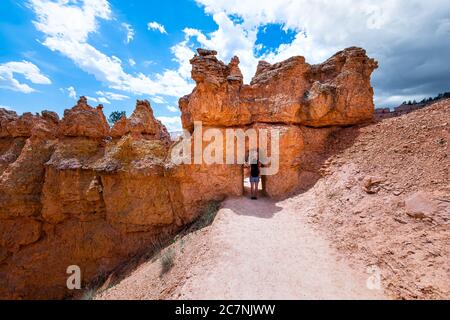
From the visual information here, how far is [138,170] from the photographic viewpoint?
32.5 ft

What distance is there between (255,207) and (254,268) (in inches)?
145

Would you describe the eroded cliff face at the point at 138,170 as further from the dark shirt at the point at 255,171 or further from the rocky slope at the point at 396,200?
the rocky slope at the point at 396,200

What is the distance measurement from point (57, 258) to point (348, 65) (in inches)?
643

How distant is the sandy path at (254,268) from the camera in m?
4.57

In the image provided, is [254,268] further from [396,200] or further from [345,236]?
[396,200]

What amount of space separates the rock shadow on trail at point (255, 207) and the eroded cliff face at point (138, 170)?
0.69m

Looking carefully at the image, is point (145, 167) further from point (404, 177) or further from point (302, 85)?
point (404, 177)

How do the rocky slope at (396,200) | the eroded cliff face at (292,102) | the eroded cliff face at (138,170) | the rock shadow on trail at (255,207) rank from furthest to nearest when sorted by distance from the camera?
the eroded cliff face at (138,170)
the eroded cliff face at (292,102)
the rock shadow on trail at (255,207)
the rocky slope at (396,200)

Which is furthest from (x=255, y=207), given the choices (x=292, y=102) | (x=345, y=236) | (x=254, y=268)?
(x=292, y=102)

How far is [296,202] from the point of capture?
8.77 meters

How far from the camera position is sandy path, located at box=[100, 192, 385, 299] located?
4566 millimetres

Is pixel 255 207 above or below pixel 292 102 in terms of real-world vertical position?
below

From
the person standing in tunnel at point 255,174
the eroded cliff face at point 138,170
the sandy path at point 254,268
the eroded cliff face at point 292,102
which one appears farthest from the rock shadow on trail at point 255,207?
the eroded cliff face at point 292,102
